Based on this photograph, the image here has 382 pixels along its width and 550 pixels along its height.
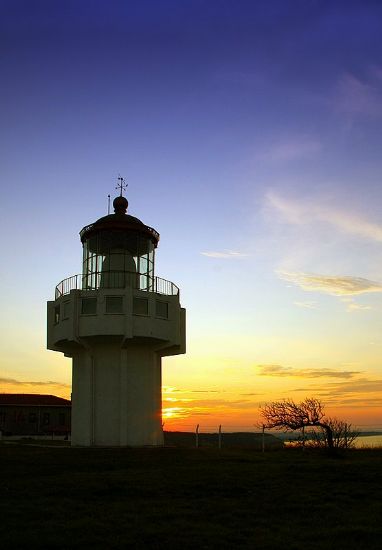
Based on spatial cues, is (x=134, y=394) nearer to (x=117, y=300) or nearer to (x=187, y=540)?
(x=117, y=300)

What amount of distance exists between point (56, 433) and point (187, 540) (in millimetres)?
49561

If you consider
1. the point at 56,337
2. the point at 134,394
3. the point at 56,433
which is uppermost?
the point at 56,337

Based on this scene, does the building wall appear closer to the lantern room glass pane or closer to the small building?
the small building

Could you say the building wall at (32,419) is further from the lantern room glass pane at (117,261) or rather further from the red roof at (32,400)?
the lantern room glass pane at (117,261)

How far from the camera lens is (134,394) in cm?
3180

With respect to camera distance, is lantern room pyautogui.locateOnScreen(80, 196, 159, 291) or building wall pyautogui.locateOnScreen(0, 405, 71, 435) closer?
lantern room pyautogui.locateOnScreen(80, 196, 159, 291)

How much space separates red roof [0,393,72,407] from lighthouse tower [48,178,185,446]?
95.5ft

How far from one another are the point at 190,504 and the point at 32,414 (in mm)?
49696

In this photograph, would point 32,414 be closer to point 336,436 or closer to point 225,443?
point 225,443

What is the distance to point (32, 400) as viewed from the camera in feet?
201

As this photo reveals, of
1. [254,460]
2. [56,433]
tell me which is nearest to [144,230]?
[254,460]

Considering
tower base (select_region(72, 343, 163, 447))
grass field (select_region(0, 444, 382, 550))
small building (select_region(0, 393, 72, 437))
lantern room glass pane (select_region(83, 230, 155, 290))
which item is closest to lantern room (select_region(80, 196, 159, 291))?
lantern room glass pane (select_region(83, 230, 155, 290))

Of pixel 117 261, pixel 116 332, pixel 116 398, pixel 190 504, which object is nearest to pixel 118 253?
pixel 117 261

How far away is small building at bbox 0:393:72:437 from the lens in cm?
5919
